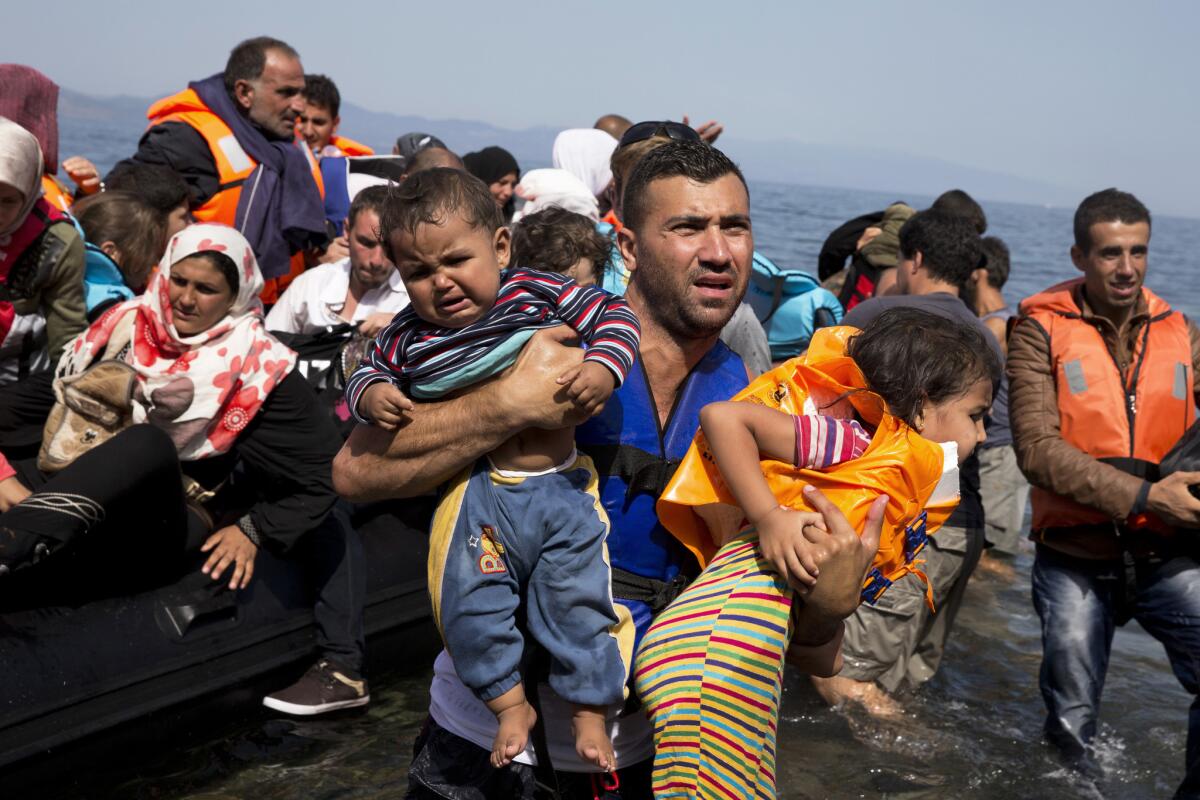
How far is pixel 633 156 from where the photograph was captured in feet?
15.1

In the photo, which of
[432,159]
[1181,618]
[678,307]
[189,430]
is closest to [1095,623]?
[1181,618]

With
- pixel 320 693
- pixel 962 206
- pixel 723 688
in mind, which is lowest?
pixel 320 693

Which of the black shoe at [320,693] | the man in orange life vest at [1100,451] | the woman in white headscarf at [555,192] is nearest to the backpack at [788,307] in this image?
the woman in white headscarf at [555,192]

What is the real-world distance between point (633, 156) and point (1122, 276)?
84.3 inches

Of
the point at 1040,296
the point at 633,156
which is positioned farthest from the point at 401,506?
the point at 1040,296

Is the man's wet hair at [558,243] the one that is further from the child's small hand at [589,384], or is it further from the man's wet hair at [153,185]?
the man's wet hair at [153,185]

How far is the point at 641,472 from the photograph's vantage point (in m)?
2.79

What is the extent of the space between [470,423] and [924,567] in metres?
3.63

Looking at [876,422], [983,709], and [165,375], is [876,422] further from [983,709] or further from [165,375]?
[983,709]

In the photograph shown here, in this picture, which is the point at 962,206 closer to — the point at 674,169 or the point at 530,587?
the point at 674,169

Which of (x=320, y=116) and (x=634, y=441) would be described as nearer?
(x=634, y=441)

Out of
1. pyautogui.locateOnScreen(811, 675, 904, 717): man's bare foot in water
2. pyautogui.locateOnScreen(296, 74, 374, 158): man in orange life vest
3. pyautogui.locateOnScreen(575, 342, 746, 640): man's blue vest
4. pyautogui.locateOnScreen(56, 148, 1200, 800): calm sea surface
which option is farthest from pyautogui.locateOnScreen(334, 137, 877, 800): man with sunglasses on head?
pyautogui.locateOnScreen(296, 74, 374, 158): man in orange life vest

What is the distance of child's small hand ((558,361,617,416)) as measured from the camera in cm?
252

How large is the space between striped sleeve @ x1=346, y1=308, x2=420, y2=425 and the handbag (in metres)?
1.77
